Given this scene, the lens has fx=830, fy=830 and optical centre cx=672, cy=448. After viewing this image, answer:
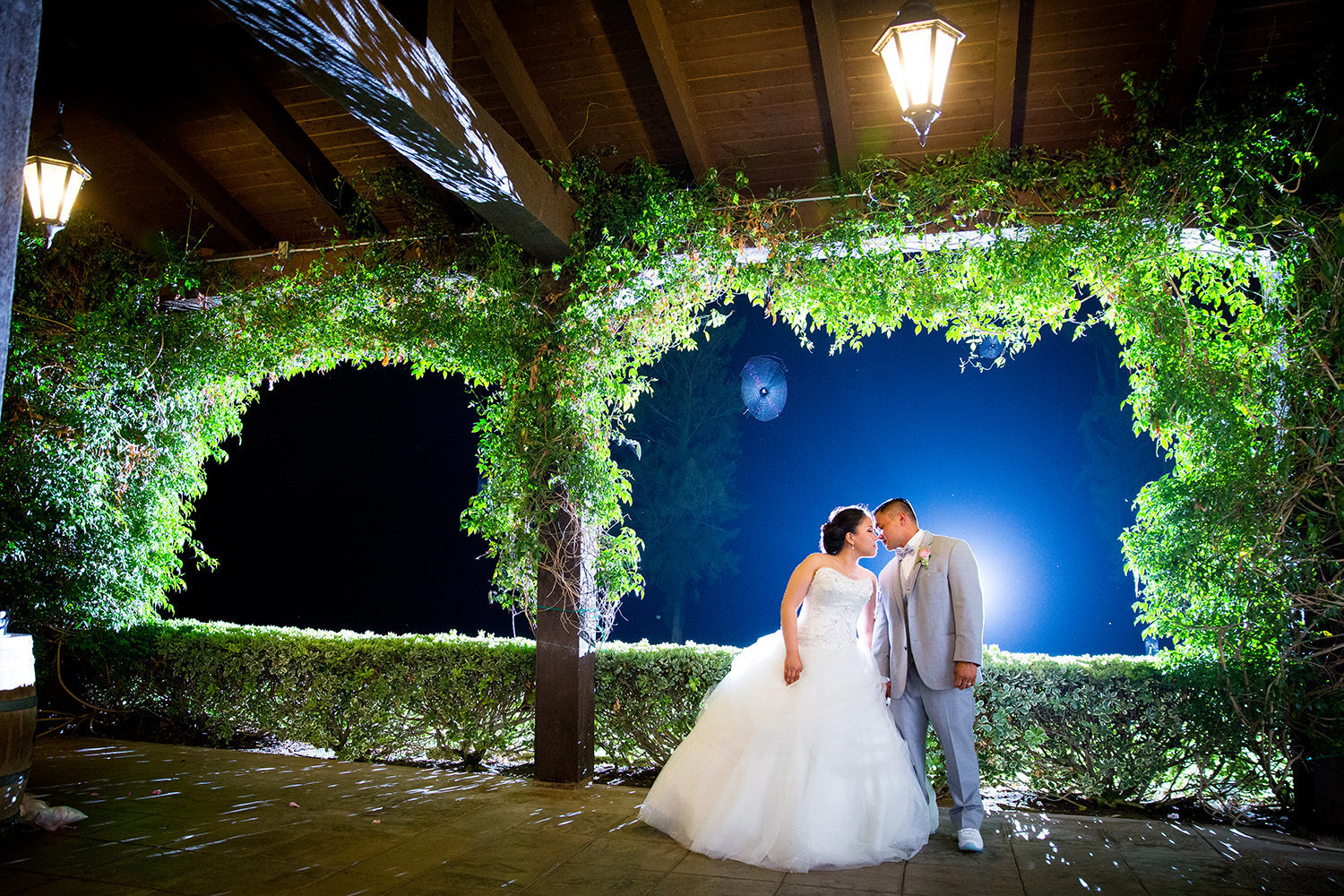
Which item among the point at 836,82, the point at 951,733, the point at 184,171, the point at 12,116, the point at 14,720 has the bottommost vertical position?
the point at 951,733

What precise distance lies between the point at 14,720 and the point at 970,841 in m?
4.19

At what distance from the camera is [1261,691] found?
432 cm

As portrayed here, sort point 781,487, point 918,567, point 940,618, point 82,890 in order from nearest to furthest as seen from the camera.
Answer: point 82,890 < point 940,618 < point 918,567 < point 781,487

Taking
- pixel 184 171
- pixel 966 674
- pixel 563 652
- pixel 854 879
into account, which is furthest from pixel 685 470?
pixel 854 879

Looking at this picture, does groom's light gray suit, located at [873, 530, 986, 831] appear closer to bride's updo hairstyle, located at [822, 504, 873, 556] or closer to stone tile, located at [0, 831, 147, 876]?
bride's updo hairstyle, located at [822, 504, 873, 556]

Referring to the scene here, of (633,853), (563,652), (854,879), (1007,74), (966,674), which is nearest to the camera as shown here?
(854,879)

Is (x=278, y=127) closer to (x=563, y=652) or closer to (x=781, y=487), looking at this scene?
(x=563, y=652)

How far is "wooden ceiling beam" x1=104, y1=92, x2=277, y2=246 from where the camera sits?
5844 mm

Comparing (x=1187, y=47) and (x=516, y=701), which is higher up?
(x=1187, y=47)

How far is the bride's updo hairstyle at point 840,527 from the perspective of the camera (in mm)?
4234

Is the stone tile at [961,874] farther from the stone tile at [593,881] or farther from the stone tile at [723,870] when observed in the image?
the stone tile at [593,881]

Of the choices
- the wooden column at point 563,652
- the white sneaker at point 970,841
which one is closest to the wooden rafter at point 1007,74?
the wooden column at point 563,652

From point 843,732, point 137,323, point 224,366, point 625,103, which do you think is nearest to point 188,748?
point 224,366

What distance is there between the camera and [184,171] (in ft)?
20.2
